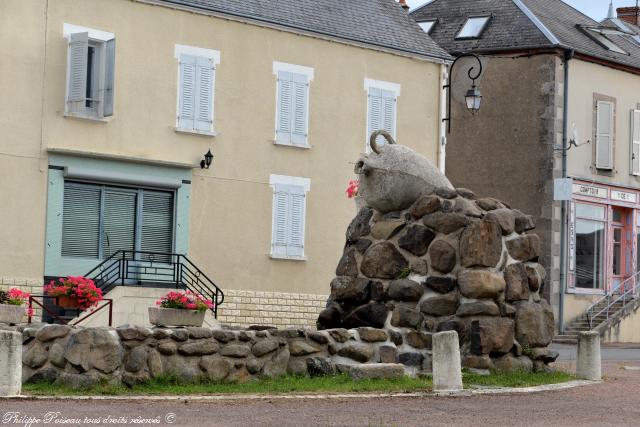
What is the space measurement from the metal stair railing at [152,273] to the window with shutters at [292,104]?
359cm

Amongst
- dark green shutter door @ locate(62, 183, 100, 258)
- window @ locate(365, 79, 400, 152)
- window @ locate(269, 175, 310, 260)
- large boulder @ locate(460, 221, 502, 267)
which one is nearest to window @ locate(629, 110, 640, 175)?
window @ locate(365, 79, 400, 152)

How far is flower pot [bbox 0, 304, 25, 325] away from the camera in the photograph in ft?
49.9

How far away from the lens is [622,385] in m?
16.3

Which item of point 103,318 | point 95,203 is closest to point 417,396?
point 103,318

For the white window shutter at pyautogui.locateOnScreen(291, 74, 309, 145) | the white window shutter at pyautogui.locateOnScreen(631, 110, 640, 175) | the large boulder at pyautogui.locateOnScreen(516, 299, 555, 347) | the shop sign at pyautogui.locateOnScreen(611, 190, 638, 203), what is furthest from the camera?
the white window shutter at pyautogui.locateOnScreen(631, 110, 640, 175)

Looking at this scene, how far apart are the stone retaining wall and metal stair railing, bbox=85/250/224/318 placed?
955 centimetres

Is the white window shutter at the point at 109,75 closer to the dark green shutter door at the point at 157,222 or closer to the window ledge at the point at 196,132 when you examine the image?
the window ledge at the point at 196,132

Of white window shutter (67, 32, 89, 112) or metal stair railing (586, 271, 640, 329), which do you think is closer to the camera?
white window shutter (67, 32, 89, 112)

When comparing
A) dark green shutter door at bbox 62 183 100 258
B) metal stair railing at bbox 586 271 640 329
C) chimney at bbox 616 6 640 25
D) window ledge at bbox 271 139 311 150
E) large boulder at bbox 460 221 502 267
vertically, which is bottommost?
metal stair railing at bbox 586 271 640 329

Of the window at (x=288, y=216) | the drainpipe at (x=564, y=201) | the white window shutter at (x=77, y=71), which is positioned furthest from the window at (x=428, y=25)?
the white window shutter at (x=77, y=71)

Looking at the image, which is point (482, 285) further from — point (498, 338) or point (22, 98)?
point (22, 98)

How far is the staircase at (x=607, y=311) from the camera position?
31875 millimetres

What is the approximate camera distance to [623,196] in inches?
1391

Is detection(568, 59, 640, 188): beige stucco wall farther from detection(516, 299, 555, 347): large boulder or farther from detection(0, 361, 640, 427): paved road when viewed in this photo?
detection(0, 361, 640, 427): paved road
